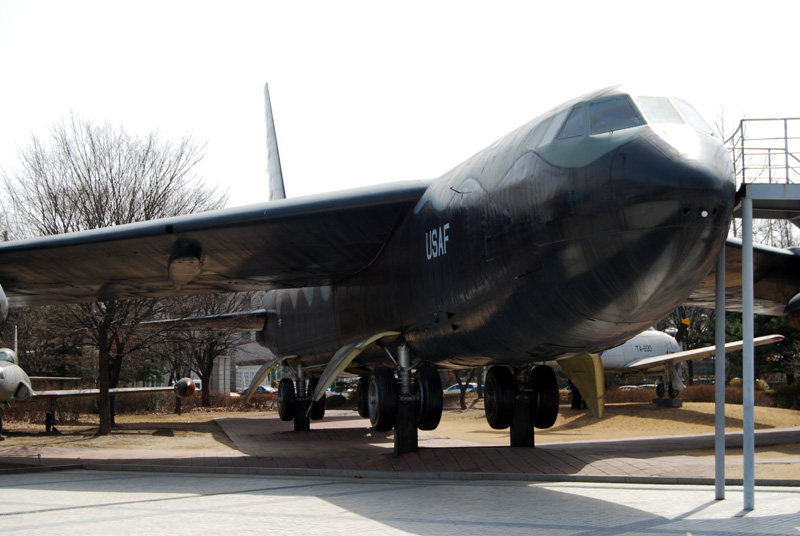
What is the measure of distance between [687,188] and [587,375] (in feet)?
21.2

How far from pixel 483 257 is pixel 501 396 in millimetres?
3977

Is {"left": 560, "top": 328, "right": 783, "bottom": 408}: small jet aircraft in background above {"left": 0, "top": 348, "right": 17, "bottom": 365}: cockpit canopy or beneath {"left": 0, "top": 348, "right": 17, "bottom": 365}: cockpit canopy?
beneath

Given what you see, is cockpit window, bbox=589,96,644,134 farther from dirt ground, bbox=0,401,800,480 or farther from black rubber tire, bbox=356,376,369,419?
black rubber tire, bbox=356,376,369,419

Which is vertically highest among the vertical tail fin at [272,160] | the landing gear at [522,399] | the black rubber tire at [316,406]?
the vertical tail fin at [272,160]

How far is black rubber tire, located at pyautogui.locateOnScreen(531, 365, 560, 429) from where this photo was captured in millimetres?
13664

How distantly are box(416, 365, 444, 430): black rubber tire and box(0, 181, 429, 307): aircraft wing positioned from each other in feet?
9.16

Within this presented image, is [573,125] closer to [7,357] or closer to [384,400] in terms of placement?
[384,400]

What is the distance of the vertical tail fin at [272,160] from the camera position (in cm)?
2492

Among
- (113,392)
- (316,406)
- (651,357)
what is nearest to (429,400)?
(316,406)

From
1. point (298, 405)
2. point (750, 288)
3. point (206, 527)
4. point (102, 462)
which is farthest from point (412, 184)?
point (298, 405)

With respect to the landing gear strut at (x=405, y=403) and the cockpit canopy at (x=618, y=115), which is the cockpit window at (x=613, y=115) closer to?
the cockpit canopy at (x=618, y=115)

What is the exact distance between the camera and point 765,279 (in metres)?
17.5

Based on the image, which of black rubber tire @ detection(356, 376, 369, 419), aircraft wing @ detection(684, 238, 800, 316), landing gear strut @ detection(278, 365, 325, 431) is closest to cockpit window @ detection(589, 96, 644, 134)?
aircraft wing @ detection(684, 238, 800, 316)

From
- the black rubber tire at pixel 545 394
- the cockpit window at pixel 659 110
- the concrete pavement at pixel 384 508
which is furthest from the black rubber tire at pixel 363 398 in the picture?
the cockpit window at pixel 659 110
